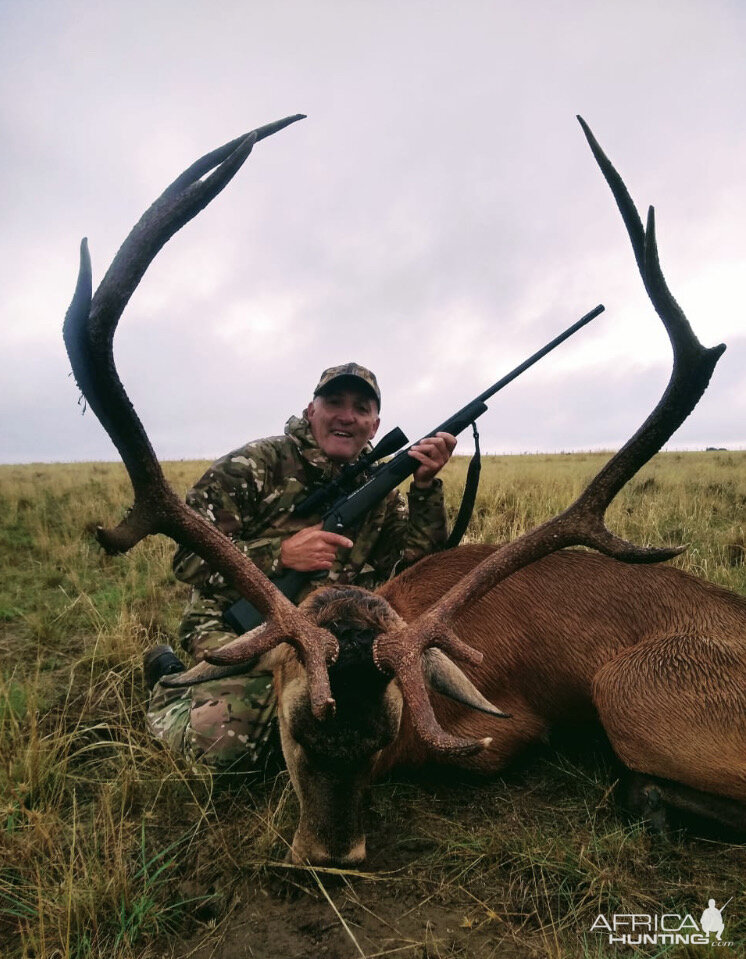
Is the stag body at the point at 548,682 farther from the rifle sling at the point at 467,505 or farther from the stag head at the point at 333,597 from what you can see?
the rifle sling at the point at 467,505

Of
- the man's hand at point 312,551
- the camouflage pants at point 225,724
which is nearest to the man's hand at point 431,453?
the man's hand at point 312,551

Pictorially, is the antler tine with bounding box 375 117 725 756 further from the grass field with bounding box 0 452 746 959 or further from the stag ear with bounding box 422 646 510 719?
the grass field with bounding box 0 452 746 959

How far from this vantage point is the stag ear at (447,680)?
2.68m

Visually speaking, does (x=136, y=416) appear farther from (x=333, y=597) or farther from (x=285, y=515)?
(x=285, y=515)

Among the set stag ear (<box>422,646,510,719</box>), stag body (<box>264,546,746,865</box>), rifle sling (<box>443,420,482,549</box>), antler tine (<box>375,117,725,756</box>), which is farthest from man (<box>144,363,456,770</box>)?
antler tine (<box>375,117,725,756</box>)

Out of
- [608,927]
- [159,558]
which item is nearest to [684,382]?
[608,927]

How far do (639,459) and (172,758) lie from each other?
2.78m

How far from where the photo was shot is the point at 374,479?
4.37 m

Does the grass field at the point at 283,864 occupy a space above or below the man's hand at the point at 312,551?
below

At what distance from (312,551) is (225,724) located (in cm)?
110

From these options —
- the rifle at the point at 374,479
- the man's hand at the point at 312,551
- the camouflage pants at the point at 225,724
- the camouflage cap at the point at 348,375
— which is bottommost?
the camouflage pants at the point at 225,724

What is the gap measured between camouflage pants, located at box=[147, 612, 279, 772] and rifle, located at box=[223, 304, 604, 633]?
1.74 ft

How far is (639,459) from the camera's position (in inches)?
106

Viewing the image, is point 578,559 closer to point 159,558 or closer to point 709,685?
point 709,685
